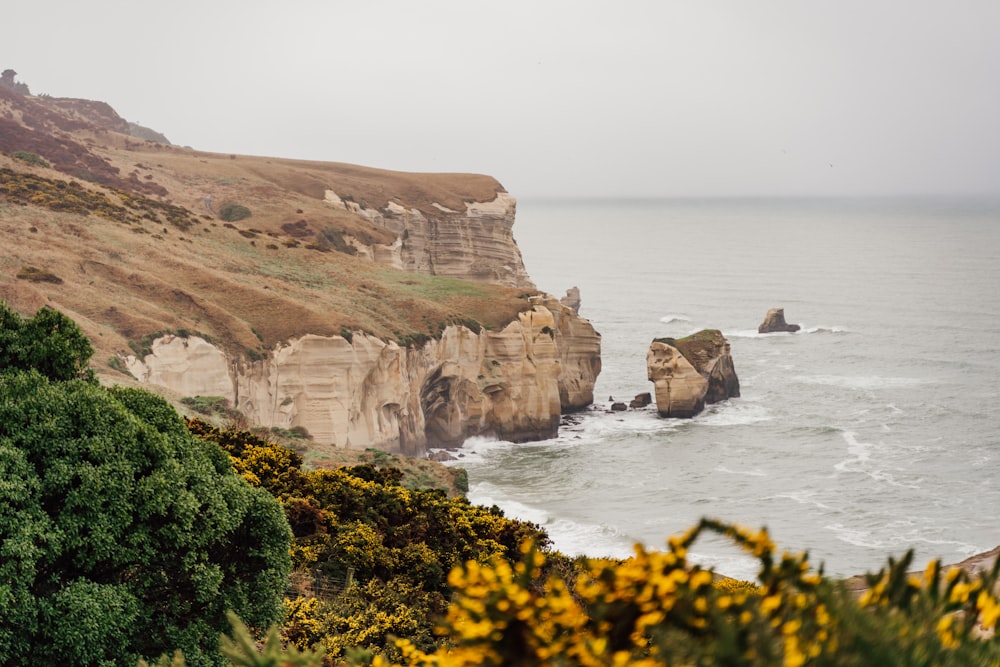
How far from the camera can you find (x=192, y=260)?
53.1 meters

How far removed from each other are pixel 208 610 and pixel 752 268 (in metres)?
158

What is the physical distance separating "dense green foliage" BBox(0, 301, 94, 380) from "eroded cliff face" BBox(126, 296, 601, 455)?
23941 millimetres

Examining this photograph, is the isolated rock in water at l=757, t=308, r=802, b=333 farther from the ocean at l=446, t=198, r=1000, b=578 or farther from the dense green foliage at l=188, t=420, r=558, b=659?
the dense green foliage at l=188, t=420, r=558, b=659

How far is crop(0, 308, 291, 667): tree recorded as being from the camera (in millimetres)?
11281

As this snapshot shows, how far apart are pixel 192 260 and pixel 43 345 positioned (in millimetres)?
39748

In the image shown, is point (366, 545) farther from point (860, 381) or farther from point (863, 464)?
point (860, 381)

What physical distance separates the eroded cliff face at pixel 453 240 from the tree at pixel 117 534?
66778 millimetres

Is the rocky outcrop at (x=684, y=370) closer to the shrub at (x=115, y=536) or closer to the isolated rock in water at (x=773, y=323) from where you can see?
the isolated rock in water at (x=773, y=323)

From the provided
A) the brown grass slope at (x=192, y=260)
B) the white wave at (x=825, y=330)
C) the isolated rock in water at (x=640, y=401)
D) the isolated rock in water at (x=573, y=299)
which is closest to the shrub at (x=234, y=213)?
the brown grass slope at (x=192, y=260)

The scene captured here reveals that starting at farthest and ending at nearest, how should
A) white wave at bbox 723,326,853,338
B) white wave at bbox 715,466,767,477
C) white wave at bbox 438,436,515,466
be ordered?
1. white wave at bbox 723,326,853,338
2. white wave at bbox 438,436,515,466
3. white wave at bbox 715,466,767,477

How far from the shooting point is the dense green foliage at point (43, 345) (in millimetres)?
14828

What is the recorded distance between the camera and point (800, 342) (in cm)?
9425

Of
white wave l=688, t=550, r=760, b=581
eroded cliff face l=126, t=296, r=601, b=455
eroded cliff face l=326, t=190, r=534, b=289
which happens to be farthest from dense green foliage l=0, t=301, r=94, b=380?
eroded cliff face l=326, t=190, r=534, b=289

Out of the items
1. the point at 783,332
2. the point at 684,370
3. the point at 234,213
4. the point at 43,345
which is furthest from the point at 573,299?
the point at 43,345
